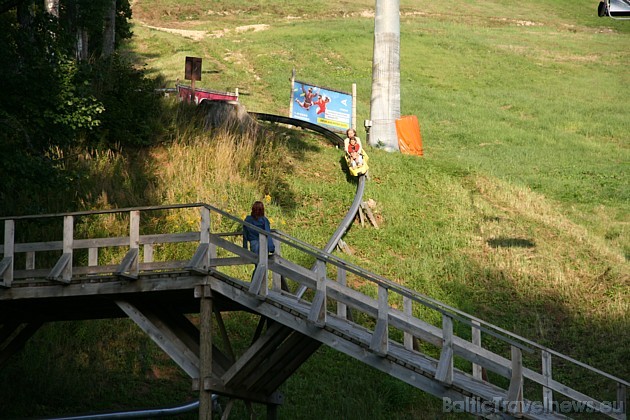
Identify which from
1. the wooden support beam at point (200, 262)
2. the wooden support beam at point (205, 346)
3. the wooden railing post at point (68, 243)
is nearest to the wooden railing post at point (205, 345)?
the wooden support beam at point (205, 346)

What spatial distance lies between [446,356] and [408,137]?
64.0 ft

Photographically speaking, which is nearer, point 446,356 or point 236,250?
point 446,356

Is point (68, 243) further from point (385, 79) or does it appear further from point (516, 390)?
point (385, 79)

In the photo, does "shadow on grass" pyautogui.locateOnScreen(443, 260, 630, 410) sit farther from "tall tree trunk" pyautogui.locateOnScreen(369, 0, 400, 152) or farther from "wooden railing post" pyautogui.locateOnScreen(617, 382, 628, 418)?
"tall tree trunk" pyautogui.locateOnScreen(369, 0, 400, 152)

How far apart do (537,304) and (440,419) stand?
17.4 feet

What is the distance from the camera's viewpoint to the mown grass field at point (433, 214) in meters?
19.1

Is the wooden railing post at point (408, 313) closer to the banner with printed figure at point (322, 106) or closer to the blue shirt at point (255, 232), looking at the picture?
the blue shirt at point (255, 232)

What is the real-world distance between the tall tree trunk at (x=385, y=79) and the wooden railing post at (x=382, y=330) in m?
18.4

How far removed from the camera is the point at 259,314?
49.1 feet

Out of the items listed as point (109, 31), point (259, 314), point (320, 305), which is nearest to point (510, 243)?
point (259, 314)

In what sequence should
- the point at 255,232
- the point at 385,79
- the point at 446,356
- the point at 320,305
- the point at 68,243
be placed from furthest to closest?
the point at 385,79, the point at 255,232, the point at 68,243, the point at 320,305, the point at 446,356

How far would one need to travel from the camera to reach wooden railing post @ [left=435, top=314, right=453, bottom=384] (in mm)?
13133

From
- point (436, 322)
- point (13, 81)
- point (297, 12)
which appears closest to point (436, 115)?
point (436, 322)

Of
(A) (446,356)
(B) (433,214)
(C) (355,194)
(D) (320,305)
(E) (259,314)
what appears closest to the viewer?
(A) (446,356)
